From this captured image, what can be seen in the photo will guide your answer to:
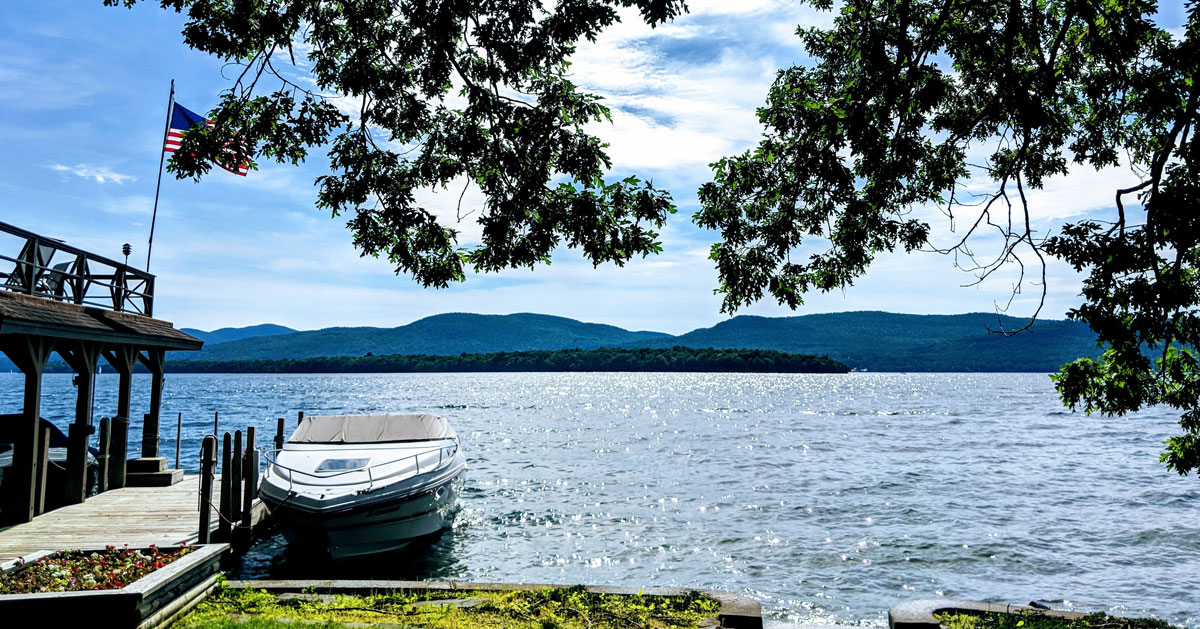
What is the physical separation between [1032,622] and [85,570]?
991cm

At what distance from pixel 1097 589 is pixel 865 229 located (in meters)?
10.4

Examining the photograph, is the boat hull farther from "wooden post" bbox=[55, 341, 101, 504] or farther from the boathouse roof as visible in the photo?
the boathouse roof

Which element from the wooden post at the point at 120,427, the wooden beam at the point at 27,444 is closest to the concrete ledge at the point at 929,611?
the wooden beam at the point at 27,444

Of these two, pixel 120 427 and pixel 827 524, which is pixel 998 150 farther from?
pixel 120 427

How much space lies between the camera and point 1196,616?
42.8 feet

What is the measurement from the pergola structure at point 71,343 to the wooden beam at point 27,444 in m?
0.01

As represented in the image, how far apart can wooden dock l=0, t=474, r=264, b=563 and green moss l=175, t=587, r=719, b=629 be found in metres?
3.97

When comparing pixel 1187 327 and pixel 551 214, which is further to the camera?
pixel 551 214

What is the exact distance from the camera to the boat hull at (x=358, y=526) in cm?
1388

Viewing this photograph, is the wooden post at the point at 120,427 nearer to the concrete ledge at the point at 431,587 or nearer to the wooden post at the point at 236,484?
the wooden post at the point at 236,484

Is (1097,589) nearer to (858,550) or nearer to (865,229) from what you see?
(858,550)

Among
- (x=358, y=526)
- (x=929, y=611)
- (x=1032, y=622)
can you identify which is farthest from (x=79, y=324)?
(x=1032, y=622)

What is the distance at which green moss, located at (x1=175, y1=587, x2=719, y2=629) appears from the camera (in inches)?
292

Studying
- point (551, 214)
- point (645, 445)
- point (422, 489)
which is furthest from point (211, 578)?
point (645, 445)
